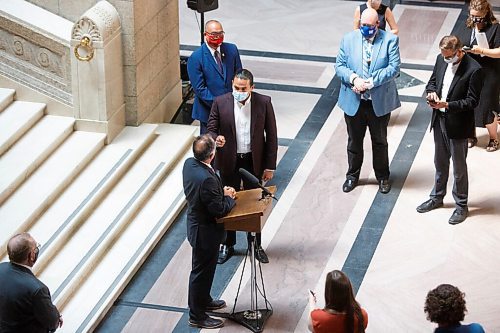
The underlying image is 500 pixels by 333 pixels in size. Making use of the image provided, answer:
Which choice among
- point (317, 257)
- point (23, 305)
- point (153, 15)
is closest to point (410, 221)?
point (317, 257)

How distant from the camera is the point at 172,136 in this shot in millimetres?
10656

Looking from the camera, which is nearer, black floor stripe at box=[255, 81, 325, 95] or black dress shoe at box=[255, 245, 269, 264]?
black dress shoe at box=[255, 245, 269, 264]

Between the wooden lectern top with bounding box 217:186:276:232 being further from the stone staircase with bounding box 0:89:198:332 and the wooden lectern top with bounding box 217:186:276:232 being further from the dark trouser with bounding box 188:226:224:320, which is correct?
the stone staircase with bounding box 0:89:198:332

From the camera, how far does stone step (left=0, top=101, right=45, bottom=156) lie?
946 centimetres

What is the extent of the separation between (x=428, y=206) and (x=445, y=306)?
4.07 m

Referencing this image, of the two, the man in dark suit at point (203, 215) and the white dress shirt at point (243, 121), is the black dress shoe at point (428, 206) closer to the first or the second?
the white dress shirt at point (243, 121)

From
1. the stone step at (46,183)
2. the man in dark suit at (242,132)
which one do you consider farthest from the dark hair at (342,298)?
the stone step at (46,183)

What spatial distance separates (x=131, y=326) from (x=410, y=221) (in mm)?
2818

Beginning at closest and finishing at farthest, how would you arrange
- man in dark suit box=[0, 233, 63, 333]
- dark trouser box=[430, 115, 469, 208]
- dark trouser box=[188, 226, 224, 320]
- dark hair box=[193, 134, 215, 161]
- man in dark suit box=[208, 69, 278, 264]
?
1. man in dark suit box=[0, 233, 63, 333]
2. dark hair box=[193, 134, 215, 161]
3. dark trouser box=[188, 226, 224, 320]
4. man in dark suit box=[208, 69, 278, 264]
5. dark trouser box=[430, 115, 469, 208]

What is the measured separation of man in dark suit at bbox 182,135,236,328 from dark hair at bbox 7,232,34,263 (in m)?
1.43

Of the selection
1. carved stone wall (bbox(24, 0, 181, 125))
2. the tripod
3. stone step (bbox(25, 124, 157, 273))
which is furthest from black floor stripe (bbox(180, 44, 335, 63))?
the tripod

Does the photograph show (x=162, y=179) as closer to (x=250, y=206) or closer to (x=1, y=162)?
(x=1, y=162)

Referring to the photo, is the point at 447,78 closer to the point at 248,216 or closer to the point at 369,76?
the point at 369,76

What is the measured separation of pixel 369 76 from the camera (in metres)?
9.42
